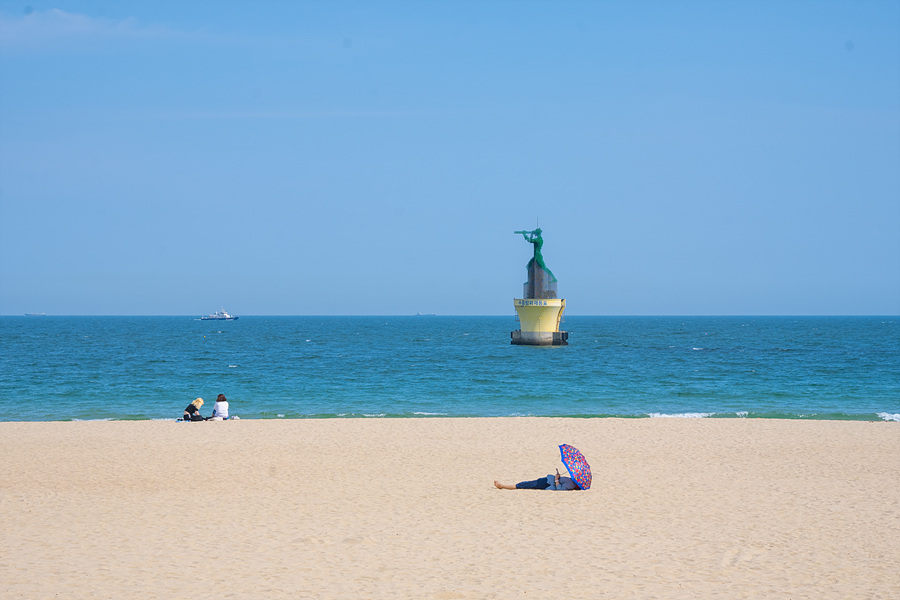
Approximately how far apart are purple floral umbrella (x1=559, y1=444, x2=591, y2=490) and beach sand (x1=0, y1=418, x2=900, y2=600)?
0.20 meters

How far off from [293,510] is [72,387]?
104ft

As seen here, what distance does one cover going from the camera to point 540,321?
68062mm

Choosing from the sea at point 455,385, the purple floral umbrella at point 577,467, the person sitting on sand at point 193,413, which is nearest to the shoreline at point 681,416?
the sea at point 455,385

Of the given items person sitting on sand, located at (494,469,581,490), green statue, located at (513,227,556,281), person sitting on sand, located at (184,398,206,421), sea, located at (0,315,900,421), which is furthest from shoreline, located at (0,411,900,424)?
green statue, located at (513,227,556,281)

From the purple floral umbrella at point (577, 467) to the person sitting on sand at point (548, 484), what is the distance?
12cm

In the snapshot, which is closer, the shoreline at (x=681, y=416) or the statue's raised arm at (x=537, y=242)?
the shoreline at (x=681, y=416)

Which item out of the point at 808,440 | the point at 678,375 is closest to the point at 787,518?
the point at 808,440

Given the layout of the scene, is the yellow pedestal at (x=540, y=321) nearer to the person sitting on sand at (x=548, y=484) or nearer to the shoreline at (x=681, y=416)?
the shoreline at (x=681, y=416)

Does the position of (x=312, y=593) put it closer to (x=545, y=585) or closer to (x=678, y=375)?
(x=545, y=585)

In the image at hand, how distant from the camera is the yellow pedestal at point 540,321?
2616 inches

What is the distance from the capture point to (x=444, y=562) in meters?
9.82

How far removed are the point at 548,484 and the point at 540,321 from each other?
5427cm

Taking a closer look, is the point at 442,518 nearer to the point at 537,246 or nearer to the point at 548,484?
the point at 548,484

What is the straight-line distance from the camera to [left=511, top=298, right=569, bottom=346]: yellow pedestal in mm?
66438
